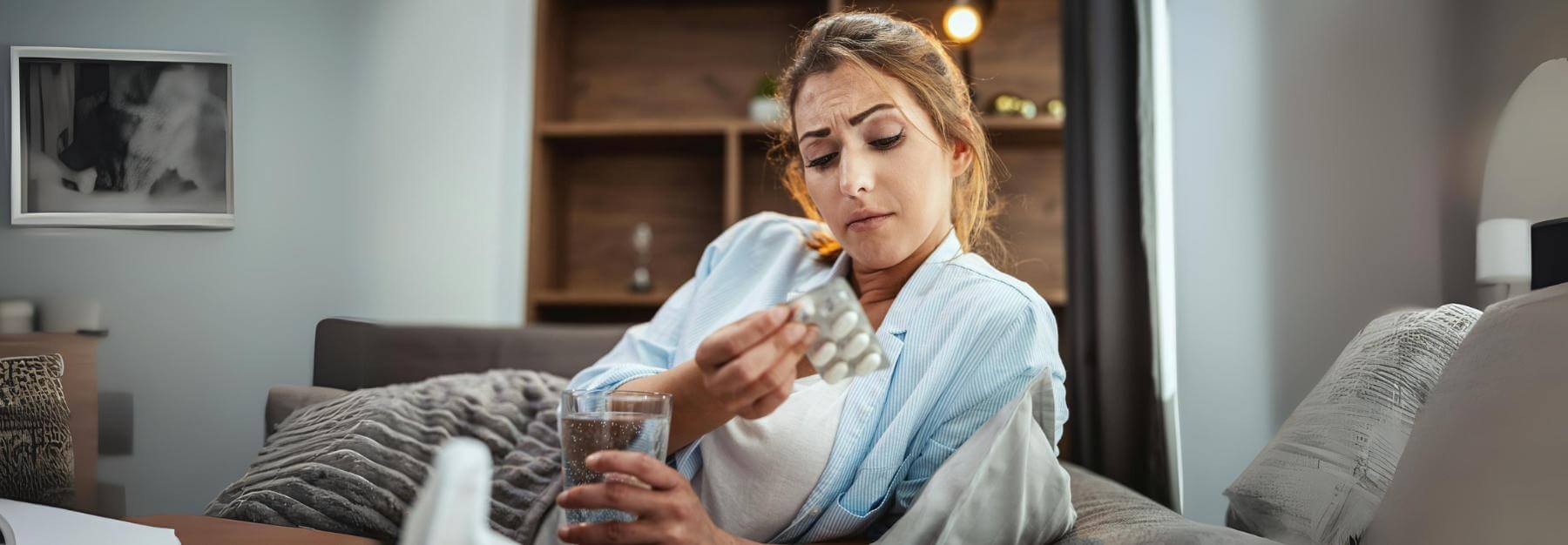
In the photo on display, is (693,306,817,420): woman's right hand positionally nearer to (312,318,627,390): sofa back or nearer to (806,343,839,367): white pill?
(806,343,839,367): white pill

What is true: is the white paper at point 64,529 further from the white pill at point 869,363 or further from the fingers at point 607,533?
the white pill at point 869,363

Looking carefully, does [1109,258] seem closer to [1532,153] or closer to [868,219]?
[868,219]

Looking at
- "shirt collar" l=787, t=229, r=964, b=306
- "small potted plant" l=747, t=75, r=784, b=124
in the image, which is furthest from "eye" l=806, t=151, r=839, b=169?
"small potted plant" l=747, t=75, r=784, b=124

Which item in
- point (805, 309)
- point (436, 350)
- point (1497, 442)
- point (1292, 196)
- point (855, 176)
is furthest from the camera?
point (436, 350)

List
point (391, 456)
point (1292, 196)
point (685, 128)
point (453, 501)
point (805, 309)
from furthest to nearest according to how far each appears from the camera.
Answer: point (685, 128), point (391, 456), point (1292, 196), point (805, 309), point (453, 501)

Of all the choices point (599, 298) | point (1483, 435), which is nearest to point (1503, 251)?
point (1483, 435)

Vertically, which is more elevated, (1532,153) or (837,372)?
(1532,153)

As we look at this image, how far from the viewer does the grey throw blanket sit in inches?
27.4

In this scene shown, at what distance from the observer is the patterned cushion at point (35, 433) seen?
0.62 m

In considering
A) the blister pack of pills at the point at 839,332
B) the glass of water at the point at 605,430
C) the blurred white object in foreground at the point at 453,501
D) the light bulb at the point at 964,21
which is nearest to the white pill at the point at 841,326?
the blister pack of pills at the point at 839,332

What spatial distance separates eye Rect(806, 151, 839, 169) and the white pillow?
274 mm

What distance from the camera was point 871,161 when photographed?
0.82m

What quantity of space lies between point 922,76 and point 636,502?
1.56 feet

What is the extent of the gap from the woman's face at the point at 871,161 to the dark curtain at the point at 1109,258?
22.6 inches
